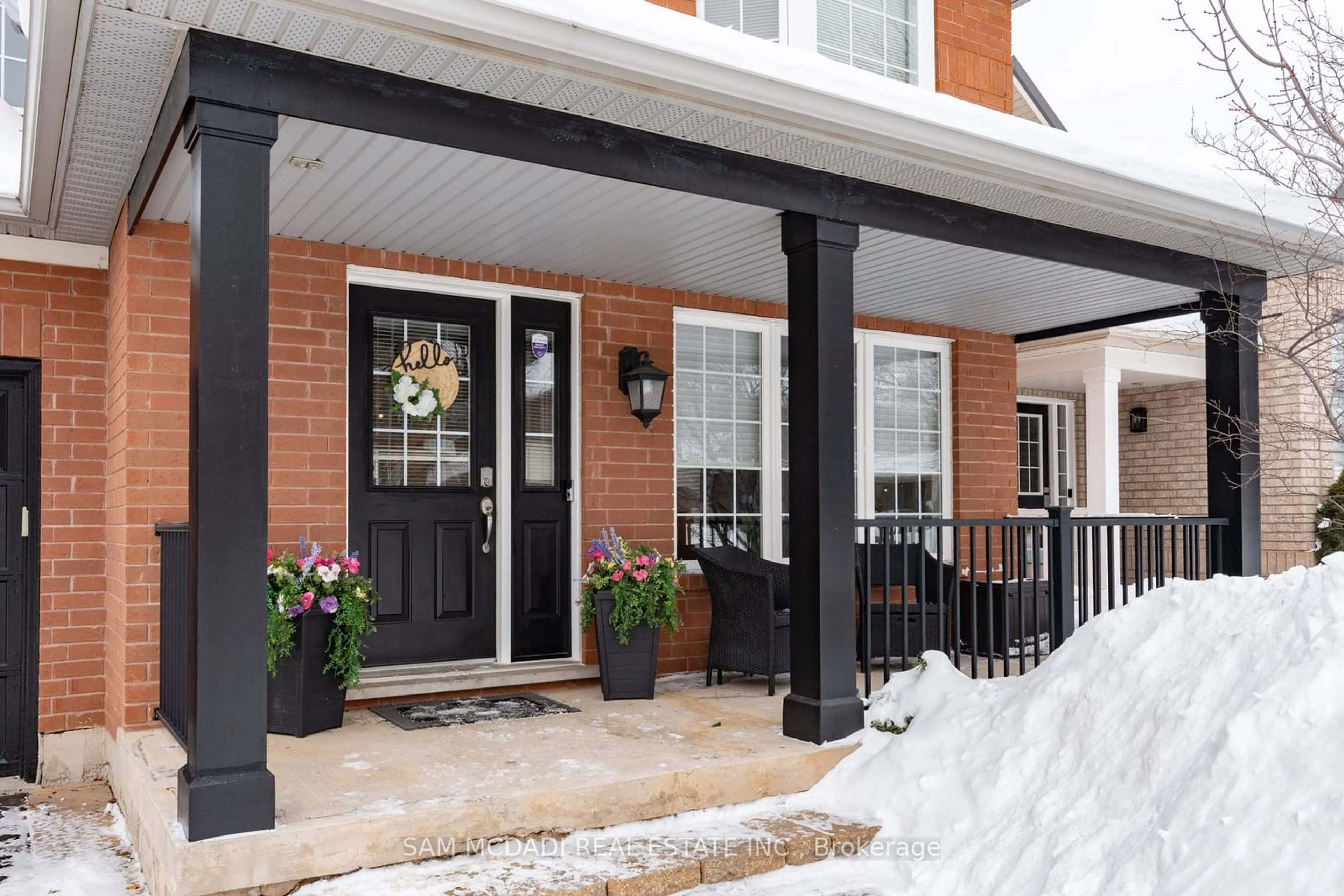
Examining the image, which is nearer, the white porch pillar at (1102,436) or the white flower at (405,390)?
the white flower at (405,390)

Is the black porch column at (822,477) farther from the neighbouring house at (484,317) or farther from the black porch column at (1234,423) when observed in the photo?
the black porch column at (1234,423)

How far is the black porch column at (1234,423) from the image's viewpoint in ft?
18.7

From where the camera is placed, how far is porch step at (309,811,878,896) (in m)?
3.03

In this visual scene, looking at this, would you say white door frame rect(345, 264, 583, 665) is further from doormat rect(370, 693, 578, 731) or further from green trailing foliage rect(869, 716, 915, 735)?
green trailing foliage rect(869, 716, 915, 735)

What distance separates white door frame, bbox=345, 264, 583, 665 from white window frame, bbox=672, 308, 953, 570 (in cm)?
72

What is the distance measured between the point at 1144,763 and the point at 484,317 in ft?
12.3

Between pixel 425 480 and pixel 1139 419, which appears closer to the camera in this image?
pixel 425 480

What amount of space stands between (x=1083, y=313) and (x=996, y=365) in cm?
81

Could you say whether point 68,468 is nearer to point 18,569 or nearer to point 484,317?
point 18,569

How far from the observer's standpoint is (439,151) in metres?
3.73

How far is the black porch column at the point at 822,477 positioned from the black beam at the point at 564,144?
199mm

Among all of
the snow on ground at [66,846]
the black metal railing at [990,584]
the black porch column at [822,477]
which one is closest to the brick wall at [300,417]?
the snow on ground at [66,846]

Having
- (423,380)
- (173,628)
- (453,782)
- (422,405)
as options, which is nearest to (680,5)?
(423,380)

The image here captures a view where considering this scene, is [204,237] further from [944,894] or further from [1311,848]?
[1311,848]
